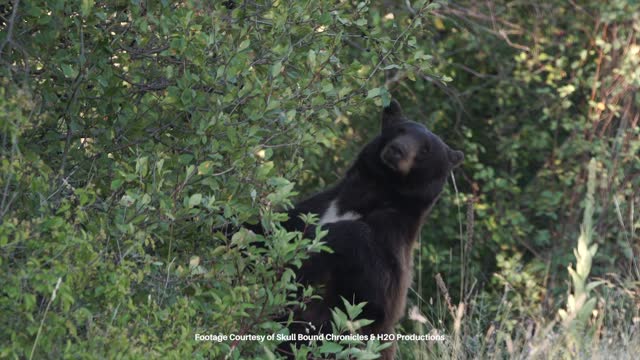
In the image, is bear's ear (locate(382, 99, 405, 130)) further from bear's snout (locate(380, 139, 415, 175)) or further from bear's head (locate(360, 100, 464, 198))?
bear's snout (locate(380, 139, 415, 175))

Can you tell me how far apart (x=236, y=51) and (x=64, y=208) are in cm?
119

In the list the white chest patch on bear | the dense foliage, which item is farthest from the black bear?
the dense foliage

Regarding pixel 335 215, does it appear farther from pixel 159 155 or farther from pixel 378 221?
pixel 159 155

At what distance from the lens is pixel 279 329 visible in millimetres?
4145

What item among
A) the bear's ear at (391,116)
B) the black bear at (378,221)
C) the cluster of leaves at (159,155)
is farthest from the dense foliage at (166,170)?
the bear's ear at (391,116)

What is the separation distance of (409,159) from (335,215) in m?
0.50

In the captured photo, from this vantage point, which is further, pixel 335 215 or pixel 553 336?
pixel 335 215

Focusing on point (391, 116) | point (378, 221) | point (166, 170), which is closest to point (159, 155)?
point (166, 170)

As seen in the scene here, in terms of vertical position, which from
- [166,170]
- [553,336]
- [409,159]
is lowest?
[553,336]

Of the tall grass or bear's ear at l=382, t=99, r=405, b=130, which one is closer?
the tall grass

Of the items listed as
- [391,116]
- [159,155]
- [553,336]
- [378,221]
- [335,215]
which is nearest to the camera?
[159,155]

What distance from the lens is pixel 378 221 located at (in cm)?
537

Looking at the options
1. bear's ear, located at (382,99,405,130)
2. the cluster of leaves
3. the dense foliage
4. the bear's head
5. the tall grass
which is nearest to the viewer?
the tall grass

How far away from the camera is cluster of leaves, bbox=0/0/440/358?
134 inches
